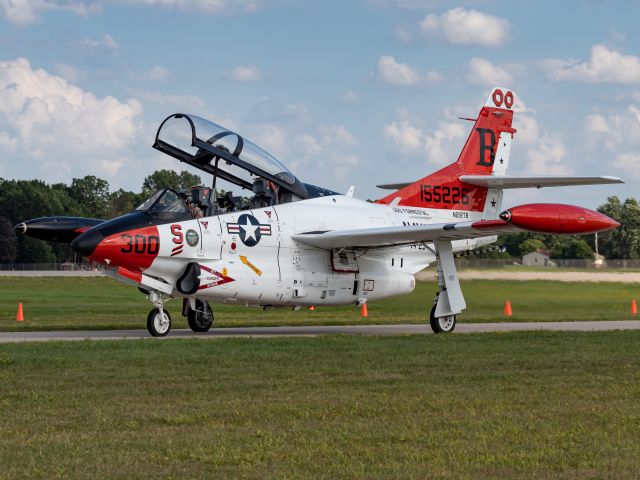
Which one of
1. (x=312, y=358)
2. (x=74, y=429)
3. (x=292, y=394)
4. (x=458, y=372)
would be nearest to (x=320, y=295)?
(x=312, y=358)

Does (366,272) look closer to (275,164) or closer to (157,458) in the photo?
(275,164)

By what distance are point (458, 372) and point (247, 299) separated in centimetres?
813

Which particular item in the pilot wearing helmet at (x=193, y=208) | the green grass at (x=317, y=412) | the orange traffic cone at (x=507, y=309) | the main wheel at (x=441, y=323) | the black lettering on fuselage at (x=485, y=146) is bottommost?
the green grass at (x=317, y=412)

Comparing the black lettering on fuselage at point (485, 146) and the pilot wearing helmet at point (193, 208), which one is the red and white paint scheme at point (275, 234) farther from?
the black lettering on fuselage at point (485, 146)

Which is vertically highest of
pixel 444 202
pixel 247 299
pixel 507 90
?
pixel 507 90

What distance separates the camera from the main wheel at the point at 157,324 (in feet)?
66.8

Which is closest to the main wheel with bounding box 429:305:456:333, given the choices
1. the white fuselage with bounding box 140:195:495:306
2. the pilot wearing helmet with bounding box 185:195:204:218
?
the white fuselage with bounding box 140:195:495:306

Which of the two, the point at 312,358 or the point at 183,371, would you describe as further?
the point at 312,358

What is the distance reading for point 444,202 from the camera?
82.6 feet

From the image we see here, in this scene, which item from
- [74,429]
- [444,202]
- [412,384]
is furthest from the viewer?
[444,202]

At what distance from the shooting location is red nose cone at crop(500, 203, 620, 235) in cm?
1822

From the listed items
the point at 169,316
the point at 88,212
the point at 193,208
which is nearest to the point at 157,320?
the point at 169,316

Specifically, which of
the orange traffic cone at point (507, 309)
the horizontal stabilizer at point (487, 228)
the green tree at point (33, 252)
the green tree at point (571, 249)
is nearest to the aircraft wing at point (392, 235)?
the horizontal stabilizer at point (487, 228)

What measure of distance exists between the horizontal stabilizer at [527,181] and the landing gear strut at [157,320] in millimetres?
8545
